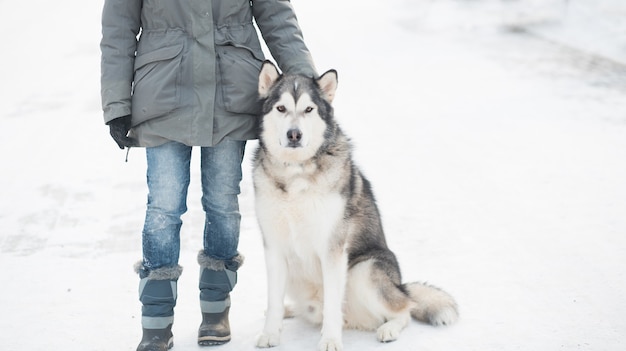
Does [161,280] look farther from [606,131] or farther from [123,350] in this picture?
[606,131]

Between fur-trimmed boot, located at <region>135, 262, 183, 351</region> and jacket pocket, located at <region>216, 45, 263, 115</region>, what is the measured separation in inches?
33.1

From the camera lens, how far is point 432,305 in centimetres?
389

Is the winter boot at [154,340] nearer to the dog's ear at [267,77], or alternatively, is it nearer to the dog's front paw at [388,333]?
the dog's front paw at [388,333]

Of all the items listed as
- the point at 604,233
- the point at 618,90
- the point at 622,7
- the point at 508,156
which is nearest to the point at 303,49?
the point at 604,233

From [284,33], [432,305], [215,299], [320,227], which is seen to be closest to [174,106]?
[284,33]

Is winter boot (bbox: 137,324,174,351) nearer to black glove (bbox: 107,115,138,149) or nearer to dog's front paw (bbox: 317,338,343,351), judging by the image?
dog's front paw (bbox: 317,338,343,351)

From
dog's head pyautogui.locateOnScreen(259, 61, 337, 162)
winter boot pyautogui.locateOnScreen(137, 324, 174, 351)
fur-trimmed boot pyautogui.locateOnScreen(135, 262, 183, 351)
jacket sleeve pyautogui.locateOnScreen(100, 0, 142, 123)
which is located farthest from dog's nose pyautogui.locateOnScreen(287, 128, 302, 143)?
winter boot pyautogui.locateOnScreen(137, 324, 174, 351)

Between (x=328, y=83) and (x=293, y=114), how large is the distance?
257 millimetres

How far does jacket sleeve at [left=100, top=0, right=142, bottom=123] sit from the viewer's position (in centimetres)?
346

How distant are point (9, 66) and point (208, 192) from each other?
775 centimetres

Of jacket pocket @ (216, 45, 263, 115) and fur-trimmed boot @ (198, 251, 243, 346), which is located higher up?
jacket pocket @ (216, 45, 263, 115)

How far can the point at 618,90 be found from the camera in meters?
8.36

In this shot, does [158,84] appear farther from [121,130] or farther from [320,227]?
[320,227]

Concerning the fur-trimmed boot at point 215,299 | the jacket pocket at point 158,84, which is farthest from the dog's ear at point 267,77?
the fur-trimmed boot at point 215,299
